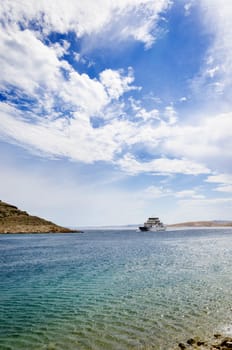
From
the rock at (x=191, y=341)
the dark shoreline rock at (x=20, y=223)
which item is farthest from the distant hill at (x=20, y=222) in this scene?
the rock at (x=191, y=341)

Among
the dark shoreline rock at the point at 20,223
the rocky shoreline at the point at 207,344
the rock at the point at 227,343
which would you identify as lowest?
the rocky shoreline at the point at 207,344

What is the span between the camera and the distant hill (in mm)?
161663

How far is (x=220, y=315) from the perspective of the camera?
17344 mm

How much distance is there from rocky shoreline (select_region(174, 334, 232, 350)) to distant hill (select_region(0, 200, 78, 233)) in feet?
524

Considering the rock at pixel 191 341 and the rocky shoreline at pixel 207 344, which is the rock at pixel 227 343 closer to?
the rocky shoreline at pixel 207 344

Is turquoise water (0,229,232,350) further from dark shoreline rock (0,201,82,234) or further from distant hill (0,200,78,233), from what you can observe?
distant hill (0,200,78,233)

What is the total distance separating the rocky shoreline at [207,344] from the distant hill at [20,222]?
160 meters

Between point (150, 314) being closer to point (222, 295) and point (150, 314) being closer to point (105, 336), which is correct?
point (105, 336)

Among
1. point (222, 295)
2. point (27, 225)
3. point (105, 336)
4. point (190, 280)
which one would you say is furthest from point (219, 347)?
point (27, 225)

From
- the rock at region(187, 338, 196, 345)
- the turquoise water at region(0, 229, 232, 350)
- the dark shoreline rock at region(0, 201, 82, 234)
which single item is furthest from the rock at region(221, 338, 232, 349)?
the dark shoreline rock at region(0, 201, 82, 234)

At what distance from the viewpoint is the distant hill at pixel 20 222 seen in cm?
16166

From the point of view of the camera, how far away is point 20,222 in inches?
6708

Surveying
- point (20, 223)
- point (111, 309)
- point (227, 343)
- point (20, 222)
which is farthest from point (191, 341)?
point (20, 222)

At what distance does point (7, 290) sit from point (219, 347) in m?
19.3
